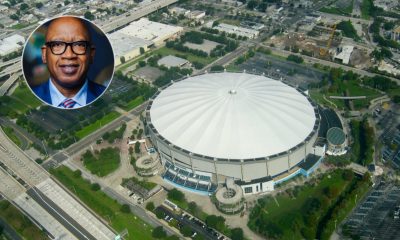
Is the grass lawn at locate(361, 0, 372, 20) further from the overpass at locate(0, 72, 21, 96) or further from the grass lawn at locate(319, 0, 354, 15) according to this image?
the overpass at locate(0, 72, 21, 96)

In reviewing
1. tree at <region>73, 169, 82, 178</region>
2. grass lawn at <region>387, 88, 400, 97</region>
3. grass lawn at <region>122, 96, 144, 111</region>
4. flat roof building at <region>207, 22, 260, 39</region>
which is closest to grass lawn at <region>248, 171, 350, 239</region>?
grass lawn at <region>387, 88, 400, 97</region>

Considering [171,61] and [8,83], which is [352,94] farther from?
[8,83]

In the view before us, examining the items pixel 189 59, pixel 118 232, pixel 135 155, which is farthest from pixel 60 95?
pixel 189 59

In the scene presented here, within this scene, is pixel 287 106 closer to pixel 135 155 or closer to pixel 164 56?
pixel 135 155

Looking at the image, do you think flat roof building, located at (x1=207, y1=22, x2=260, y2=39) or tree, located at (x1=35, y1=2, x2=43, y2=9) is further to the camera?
tree, located at (x1=35, y1=2, x2=43, y2=9)

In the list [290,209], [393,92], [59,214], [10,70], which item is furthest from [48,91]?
[393,92]
